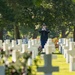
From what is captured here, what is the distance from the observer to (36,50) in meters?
22.2

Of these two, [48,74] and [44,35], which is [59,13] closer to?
[44,35]

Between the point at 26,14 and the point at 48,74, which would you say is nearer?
the point at 48,74

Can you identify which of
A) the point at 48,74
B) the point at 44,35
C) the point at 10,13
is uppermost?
the point at 10,13

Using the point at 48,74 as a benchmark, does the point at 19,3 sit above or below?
above

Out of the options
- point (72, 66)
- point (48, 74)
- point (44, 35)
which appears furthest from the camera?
point (44, 35)

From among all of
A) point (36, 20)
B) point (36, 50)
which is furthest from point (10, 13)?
point (36, 50)

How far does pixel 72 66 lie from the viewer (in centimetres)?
1567

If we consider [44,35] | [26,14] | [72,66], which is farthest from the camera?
[26,14]

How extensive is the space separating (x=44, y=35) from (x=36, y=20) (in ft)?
69.1

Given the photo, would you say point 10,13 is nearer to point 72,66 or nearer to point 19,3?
point 19,3

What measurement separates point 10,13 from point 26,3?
9.14ft

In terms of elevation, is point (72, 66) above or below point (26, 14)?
below

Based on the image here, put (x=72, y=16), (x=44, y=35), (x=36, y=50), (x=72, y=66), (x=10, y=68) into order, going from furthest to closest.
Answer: (x=72, y=16) < (x=44, y=35) < (x=36, y=50) < (x=72, y=66) < (x=10, y=68)

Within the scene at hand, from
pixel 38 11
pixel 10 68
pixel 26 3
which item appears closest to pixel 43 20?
pixel 38 11
